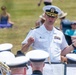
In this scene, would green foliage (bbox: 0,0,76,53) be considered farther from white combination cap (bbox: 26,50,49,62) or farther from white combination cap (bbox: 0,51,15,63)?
white combination cap (bbox: 0,51,15,63)

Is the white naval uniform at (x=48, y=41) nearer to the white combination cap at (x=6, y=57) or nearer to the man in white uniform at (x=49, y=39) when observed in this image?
the man in white uniform at (x=49, y=39)

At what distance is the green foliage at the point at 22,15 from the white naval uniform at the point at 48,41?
509 centimetres

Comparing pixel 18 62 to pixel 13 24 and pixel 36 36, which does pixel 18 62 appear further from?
pixel 13 24

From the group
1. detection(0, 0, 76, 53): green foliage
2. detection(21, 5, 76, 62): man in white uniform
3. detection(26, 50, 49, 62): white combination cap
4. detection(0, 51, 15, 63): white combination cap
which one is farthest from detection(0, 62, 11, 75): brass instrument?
detection(0, 0, 76, 53): green foliage

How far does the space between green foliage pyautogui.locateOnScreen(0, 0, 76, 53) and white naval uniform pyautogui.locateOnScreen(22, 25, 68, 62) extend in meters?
5.09

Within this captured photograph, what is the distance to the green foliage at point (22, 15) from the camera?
1362cm

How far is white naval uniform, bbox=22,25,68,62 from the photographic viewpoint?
648 centimetres

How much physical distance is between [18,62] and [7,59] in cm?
25

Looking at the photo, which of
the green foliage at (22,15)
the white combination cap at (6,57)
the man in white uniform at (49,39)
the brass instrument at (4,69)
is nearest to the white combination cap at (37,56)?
the white combination cap at (6,57)

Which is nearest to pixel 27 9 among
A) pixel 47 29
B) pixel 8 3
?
pixel 8 3

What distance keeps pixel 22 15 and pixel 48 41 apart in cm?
1238

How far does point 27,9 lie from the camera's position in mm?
20438

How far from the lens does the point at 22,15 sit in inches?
742

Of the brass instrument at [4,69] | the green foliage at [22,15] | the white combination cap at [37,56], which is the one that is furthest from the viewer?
the green foliage at [22,15]
